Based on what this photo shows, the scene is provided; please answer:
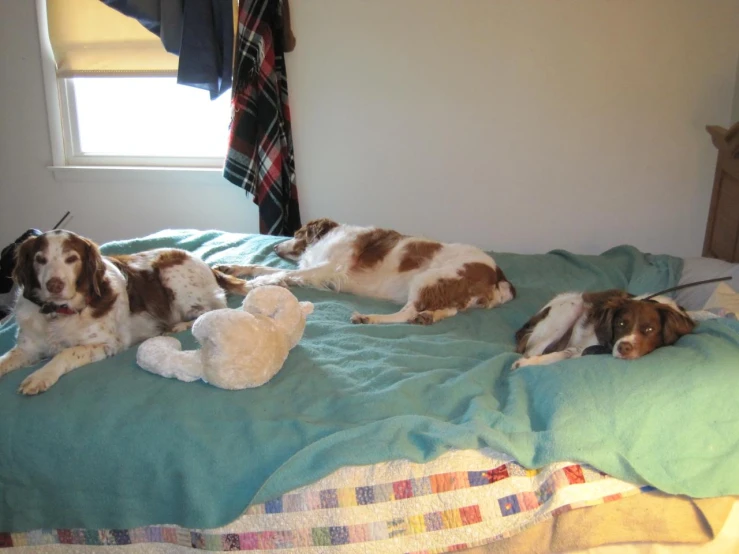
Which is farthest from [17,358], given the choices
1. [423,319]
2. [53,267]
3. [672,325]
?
[672,325]

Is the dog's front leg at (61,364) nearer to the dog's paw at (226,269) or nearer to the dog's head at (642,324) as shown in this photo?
the dog's paw at (226,269)

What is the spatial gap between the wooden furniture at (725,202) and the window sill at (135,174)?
3036mm

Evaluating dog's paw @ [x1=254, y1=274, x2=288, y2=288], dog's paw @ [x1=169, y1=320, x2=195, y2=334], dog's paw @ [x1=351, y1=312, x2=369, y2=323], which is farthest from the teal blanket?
dog's paw @ [x1=254, y1=274, x2=288, y2=288]

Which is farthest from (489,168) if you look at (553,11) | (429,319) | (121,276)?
(121,276)

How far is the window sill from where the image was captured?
13.1 feet

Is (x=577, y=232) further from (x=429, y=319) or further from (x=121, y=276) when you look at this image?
(x=121, y=276)

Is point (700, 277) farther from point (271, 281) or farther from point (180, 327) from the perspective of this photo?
point (180, 327)

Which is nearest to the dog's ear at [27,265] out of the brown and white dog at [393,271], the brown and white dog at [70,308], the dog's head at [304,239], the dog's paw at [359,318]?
the brown and white dog at [70,308]

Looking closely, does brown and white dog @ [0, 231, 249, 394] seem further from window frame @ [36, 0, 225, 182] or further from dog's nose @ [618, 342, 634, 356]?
window frame @ [36, 0, 225, 182]

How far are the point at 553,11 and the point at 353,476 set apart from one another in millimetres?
3013

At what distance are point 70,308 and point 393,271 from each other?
146 cm

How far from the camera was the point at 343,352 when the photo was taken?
2.04 metres

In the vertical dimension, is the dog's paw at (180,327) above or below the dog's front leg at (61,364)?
below

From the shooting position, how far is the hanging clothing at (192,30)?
359 cm
